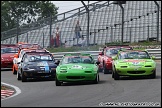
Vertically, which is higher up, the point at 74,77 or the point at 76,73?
the point at 76,73

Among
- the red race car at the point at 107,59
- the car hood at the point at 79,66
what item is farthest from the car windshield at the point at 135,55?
the red race car at the point at 107,59

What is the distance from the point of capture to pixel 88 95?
14.3m

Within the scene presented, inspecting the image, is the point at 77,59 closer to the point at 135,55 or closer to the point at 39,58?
the point at 135,55

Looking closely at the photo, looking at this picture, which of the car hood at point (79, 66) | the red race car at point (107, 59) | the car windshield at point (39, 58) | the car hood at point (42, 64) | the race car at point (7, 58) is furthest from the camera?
the race car at point (7, 58)

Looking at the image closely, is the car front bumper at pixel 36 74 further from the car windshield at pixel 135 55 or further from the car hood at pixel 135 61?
the car windshield at pixel 135 55

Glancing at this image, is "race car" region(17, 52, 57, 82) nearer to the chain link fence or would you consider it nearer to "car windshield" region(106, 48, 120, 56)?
"car windshield" region(106, 48, 120, 56)

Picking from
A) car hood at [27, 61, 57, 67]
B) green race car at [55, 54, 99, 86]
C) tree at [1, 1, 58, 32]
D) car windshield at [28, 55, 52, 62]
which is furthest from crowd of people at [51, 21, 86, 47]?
tree at [1, 1, 58, 32]

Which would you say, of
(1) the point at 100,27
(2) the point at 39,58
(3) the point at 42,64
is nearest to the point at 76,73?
(3) the point at 42,64

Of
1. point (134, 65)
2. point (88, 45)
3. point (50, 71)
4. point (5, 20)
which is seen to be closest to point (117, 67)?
point (134, 65)

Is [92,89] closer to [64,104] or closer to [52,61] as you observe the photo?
[64,104]

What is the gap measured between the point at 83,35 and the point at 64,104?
2529cm

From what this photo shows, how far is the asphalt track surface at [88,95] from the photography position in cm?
1237

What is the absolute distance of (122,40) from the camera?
35906mm

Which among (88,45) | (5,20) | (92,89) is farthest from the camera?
(5,20)
